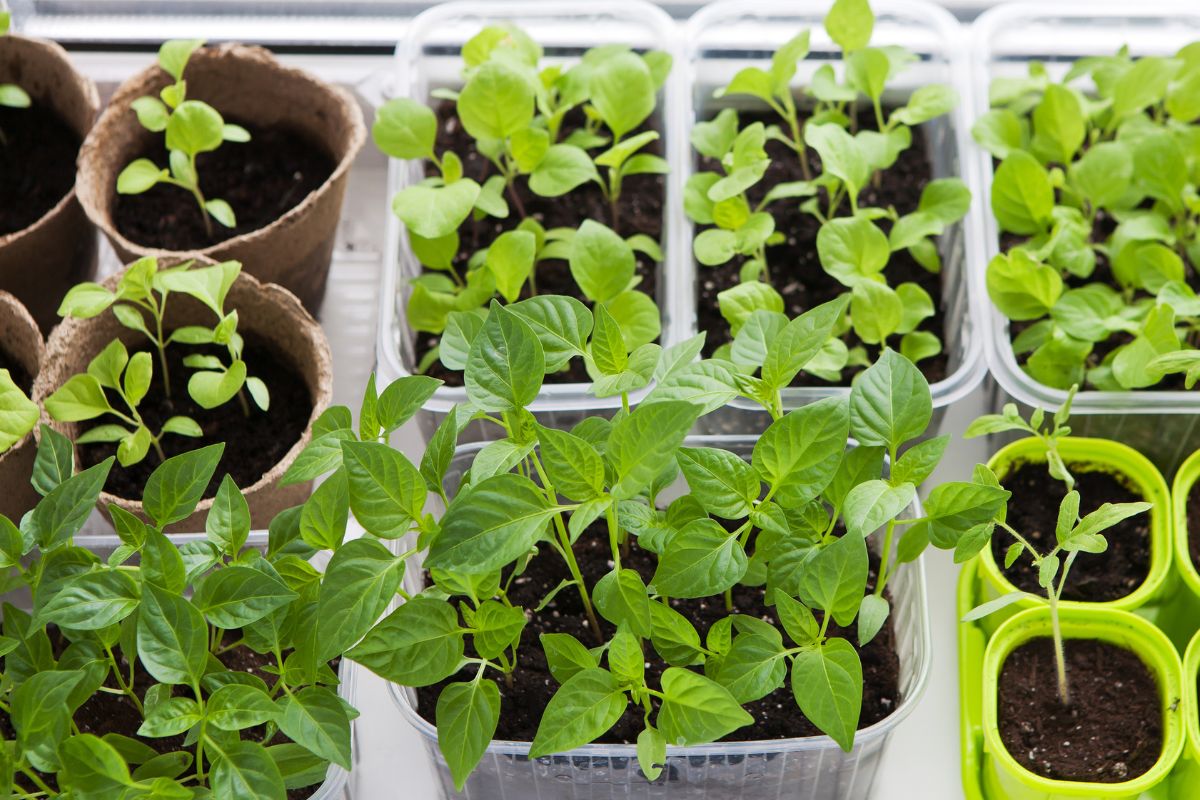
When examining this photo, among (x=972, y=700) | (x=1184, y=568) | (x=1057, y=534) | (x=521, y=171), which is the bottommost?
(x=972, y=700)

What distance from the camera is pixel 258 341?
1.25 metres

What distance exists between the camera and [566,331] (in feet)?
2.95

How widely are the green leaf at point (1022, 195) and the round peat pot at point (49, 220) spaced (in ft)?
2.98

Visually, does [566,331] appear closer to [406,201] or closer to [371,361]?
[406,201]

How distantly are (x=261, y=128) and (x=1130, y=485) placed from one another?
97 centimetres

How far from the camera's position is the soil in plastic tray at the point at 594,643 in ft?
3.30

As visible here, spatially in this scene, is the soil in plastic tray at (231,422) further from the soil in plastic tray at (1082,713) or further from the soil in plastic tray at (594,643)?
the soil in plastic tray at (1082,713)

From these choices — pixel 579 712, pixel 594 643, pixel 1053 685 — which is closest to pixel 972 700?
pixel 1053 685

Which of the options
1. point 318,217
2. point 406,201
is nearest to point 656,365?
point 406,201

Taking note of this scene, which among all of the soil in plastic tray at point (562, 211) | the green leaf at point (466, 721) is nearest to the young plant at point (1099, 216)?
the soil in plastic tray at point (562, 211)

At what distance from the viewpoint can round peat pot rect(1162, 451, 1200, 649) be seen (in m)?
1.09

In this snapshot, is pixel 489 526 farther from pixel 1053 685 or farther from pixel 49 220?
pixel 49 220

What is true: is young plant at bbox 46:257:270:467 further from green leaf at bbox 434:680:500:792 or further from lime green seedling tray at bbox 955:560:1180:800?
lime green seedling tray at bbox 955:560:1180:800

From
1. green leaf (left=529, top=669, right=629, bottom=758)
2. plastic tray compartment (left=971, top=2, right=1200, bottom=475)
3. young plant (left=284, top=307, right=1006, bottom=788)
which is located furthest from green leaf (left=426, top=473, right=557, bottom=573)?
plastic tray compartment (left=971, top=2, right=1200, bottom=475)
